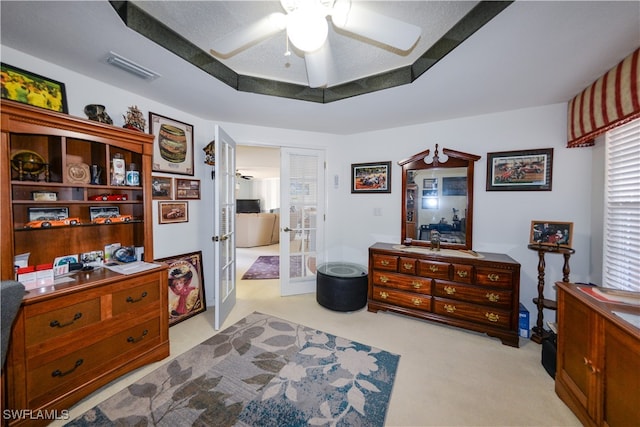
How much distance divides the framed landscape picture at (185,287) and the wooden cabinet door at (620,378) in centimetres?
331

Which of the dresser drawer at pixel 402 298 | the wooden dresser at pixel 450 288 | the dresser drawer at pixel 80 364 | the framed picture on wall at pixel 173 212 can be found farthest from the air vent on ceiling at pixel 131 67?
the dresser drawer at pixel 402 298

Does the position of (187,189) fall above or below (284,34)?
below

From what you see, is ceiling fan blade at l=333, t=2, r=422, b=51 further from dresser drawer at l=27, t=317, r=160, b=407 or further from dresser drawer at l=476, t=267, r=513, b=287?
dresser drawer at l=27, t=317, r=160, b=407

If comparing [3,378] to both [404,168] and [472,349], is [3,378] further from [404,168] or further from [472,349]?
[404,168]

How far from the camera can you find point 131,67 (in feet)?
5.68

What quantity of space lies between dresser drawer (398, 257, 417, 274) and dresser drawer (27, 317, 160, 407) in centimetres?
242

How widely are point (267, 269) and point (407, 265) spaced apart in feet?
9.20

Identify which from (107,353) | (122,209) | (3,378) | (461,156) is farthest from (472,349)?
(122,209)

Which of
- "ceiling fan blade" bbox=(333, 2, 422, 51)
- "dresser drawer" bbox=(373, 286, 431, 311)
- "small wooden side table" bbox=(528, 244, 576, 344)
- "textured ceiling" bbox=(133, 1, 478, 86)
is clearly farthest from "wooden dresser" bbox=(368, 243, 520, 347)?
"ceiling fan blade" bbox=(333, 2, 422, 51)

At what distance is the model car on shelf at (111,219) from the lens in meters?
→ 1.85

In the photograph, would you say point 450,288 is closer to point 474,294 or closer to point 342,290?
point 474,294

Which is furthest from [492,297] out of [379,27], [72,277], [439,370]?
[72,277]

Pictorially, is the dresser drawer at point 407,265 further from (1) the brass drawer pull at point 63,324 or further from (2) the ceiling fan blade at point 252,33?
(1) the brass drawer pull at point 63,324

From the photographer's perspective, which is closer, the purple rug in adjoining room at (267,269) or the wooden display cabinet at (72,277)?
the wooden display cabinet at (72,277)
